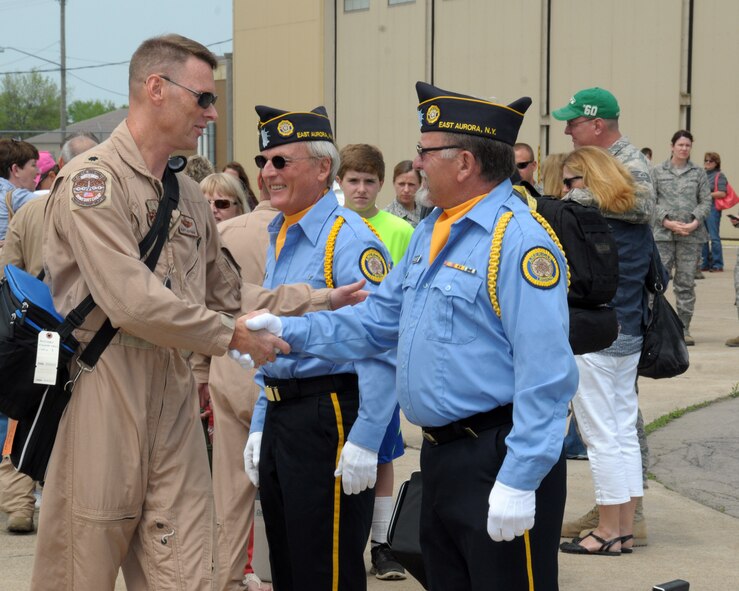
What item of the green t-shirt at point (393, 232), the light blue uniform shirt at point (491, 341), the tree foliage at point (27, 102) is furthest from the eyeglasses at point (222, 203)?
the tree foliage at point (27, 102)

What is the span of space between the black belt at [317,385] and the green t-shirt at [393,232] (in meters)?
2.74

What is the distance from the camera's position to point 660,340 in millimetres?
5766

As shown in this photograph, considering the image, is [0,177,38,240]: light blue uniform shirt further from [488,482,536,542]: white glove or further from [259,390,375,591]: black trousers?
[488,482,536,542]: white glove

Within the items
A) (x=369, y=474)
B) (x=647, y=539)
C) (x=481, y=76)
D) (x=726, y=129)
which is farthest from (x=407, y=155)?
(x=369, y=474)

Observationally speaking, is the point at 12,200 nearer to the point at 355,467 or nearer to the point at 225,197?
the point at 225,197

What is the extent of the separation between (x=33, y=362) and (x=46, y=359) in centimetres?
5

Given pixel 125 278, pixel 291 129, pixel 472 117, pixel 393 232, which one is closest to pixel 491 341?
pixel 472 117

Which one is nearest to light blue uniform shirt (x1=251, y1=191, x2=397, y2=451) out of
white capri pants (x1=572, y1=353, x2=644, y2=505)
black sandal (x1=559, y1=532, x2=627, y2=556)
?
white capri pants (x1=572, y1=353, x2=644, y2=505)

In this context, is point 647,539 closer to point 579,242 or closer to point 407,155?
point 579,242

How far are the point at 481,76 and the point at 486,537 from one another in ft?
92.9

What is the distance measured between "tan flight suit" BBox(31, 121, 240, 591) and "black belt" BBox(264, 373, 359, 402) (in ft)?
2.12

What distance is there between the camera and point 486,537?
3188 millimetres

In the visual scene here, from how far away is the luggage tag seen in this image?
332cm

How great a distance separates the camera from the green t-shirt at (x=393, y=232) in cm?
690
